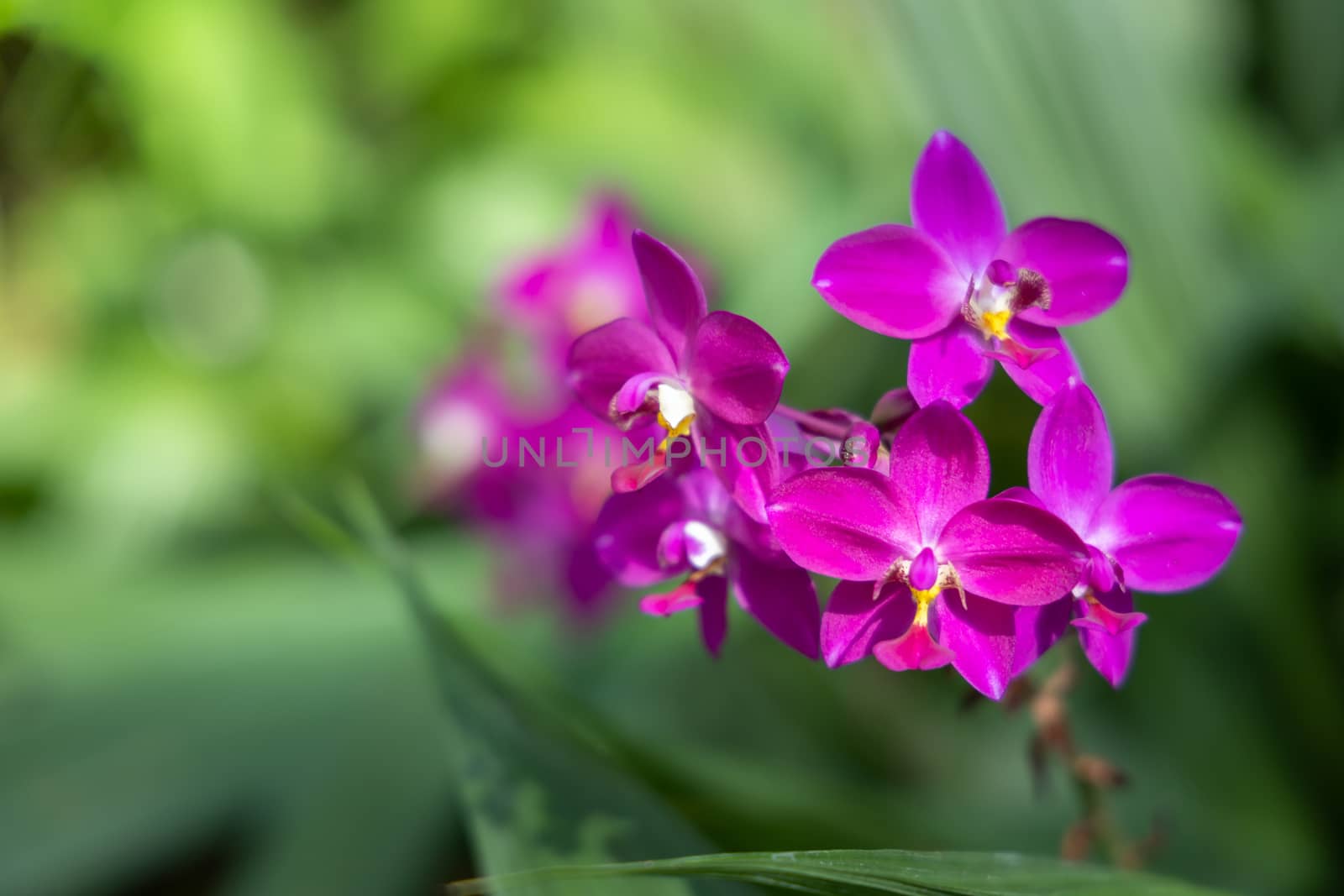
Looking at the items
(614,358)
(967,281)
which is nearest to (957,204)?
(967,281)

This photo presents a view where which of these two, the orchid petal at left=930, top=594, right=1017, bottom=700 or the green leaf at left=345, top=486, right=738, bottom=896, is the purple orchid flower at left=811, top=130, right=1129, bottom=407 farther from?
the green leaf at left=345, top=486, right=738, bottom=896

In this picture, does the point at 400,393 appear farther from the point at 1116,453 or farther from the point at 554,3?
the point at 1116,453

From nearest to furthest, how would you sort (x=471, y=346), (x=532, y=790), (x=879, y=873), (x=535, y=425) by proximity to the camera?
(x=879, y=873) → (x=532, y=790) → (x=535, y=425) → (x=471, y=346)

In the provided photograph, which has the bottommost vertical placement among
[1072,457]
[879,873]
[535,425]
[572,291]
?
[879,873]

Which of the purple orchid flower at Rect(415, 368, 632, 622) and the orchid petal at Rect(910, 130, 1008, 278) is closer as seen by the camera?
the orchid petal at Rect(910, 130, 1008, 278)

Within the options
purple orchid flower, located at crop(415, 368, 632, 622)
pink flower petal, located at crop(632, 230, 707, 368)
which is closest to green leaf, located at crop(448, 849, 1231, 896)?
pink flower petal, located at crop(632, 230, 707, 368)

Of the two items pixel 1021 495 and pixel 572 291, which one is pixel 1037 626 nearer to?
pixel 1021 495

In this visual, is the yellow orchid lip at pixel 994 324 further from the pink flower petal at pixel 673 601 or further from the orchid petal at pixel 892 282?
the pink flower petal at pixel 673 601
